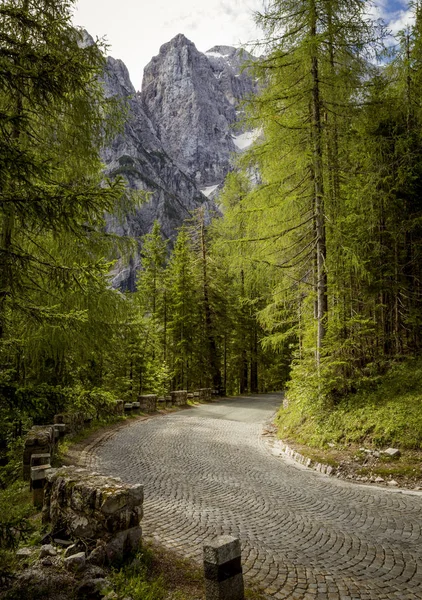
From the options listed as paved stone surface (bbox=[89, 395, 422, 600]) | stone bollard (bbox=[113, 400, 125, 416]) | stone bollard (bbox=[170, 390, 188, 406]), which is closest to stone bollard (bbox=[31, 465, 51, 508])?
paved stone surface (bbox=[89, 395, 422, 600])

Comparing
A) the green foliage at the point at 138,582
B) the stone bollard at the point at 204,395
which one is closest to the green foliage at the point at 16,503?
the green foliage at the point at 138,582

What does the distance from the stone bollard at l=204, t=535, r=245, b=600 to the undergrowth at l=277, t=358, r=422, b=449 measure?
588 cm

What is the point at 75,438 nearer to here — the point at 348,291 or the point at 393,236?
the point at 348,291

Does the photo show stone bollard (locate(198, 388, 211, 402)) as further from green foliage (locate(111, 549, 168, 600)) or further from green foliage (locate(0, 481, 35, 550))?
green foliage (locate(111, 549, 168, 600))

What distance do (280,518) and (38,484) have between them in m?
3.73

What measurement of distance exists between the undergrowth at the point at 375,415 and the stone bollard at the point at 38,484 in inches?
257

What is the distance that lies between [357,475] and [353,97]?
417 inches

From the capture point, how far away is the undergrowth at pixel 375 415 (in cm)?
805

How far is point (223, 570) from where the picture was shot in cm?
318

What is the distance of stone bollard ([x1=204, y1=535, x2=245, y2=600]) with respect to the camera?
10.3 feet

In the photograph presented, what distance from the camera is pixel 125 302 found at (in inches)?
360


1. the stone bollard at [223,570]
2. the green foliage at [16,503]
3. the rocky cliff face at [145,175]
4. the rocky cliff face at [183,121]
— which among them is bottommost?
the green foliage at [16,503]

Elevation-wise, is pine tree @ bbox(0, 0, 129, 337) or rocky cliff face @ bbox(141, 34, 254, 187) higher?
rocky cliff face @ bbox(141, 34, 254, 187)

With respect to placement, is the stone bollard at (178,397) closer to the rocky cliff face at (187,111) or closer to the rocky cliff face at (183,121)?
the rocky cliff face at (183,121)
